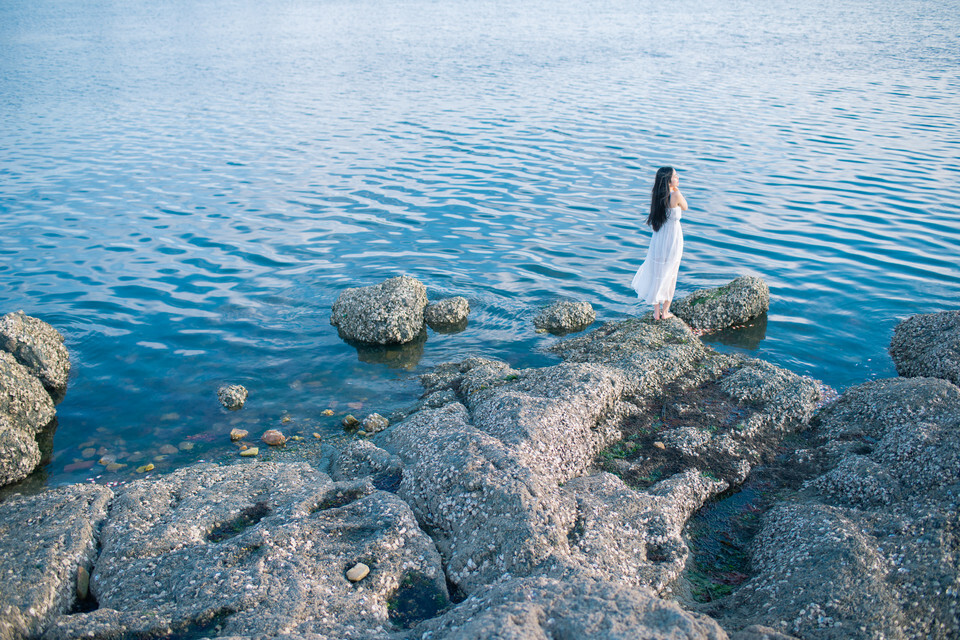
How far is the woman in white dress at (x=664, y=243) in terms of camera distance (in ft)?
36.9

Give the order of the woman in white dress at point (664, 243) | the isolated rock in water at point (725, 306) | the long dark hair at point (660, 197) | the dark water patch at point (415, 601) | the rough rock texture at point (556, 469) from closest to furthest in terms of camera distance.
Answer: the dark water patch at point (415, 601)
the rough rock texture at point (556, 469)
the long dark hair at point (660, 197)
the woman in white dress at point (664, 243)
the isolated rock in water at point (725, 306)

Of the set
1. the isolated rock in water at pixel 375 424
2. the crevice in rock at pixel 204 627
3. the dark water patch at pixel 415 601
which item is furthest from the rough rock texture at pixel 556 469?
the crevice in rock at pixel 204 627

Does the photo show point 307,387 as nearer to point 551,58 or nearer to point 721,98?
point 721,98

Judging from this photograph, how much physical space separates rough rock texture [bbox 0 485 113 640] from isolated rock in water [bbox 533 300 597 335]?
7.86m

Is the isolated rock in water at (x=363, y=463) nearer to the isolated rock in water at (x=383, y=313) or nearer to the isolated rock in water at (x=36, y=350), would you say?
the isolated rock in water at (x=383, y=313)

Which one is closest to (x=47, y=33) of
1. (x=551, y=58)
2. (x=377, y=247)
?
(x=551, y=58)

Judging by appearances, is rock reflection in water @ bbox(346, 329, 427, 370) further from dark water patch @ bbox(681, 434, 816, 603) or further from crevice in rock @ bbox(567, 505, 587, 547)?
dark water patch @ bbox(681, 434, 816, 603)

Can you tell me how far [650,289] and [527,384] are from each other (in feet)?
14.6

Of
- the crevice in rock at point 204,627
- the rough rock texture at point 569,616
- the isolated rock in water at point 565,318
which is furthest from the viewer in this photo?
the isolated rock in water at point 565,318

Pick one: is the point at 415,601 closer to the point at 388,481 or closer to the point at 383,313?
the point at 388,481

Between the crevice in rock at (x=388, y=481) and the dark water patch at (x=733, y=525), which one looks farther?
the crevice in rock at (x=388, y=481)

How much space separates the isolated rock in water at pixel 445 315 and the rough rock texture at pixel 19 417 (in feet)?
21.3

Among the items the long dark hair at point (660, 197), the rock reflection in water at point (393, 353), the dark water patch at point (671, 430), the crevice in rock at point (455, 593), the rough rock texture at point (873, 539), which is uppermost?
the long dark hair at point (660, 197)

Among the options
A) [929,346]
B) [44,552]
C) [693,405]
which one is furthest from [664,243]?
[44,552]
